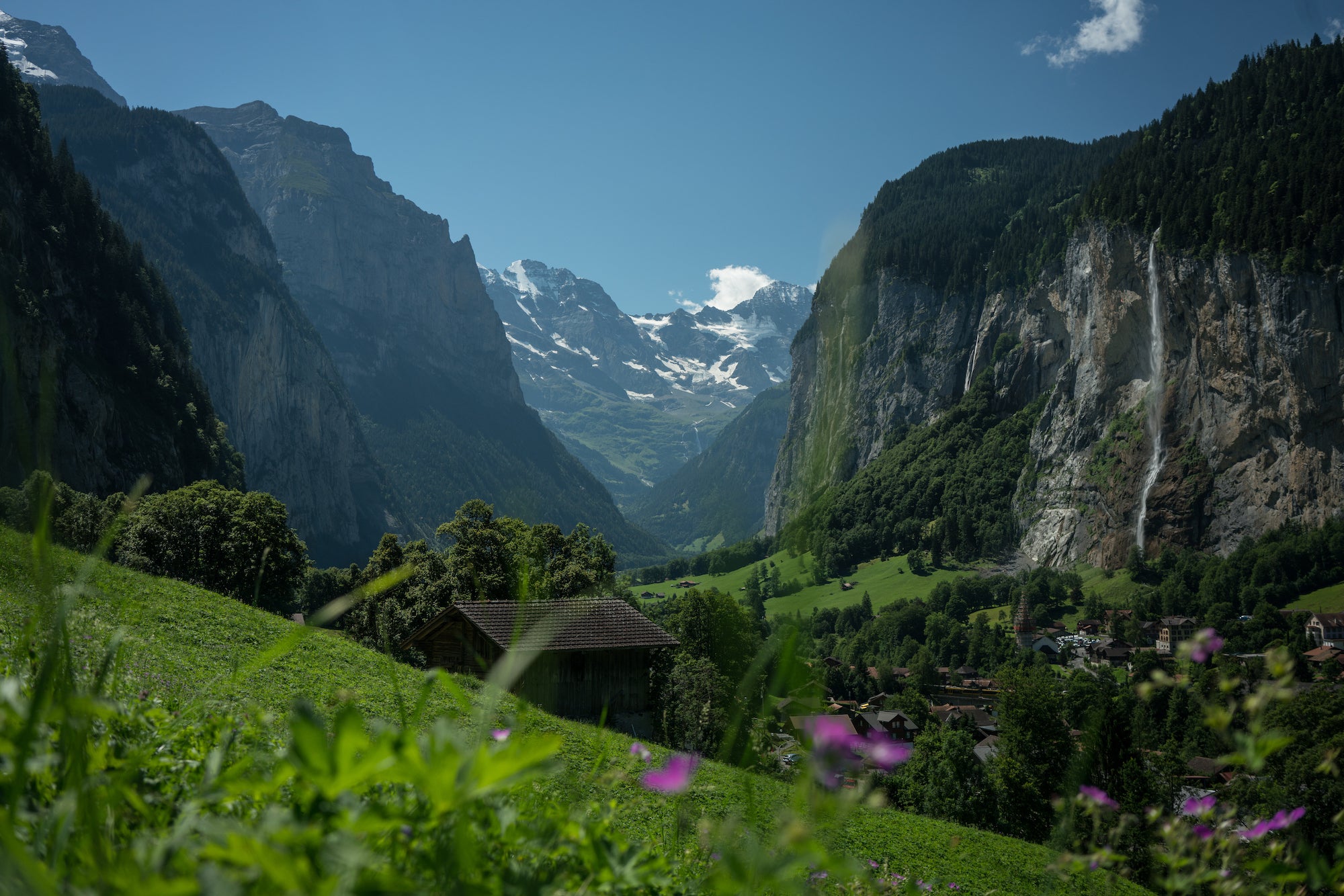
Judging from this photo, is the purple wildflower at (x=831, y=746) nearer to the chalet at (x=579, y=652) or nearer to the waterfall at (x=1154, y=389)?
the chalet at (x=579, y=652)

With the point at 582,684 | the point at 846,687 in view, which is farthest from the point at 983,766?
the point at 846,687

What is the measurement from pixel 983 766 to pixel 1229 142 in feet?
392

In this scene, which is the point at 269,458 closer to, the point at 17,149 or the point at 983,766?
the point at 17,149

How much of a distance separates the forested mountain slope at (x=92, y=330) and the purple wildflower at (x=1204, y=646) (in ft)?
278

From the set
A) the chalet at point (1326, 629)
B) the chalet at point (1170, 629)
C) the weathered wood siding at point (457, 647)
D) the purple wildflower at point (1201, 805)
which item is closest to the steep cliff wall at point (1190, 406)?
the chalet at point (1326, 629)

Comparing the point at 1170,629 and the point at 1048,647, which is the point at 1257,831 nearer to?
the point at 1170,629

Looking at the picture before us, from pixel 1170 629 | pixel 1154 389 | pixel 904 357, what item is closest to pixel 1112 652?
pixel 1170 629

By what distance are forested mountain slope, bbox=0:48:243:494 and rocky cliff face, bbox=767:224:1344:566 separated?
223 feet

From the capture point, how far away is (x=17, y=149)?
283ft

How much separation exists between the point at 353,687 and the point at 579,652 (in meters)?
16.7

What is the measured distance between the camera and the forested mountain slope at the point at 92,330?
77188 millimetres

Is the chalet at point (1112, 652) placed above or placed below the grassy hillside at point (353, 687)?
below

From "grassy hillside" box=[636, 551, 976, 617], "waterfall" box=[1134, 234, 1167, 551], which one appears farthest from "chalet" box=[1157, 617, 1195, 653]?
"grassy hillside" box=[636, 551, 976, 617]

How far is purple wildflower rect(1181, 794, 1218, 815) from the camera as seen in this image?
194 centimetres
